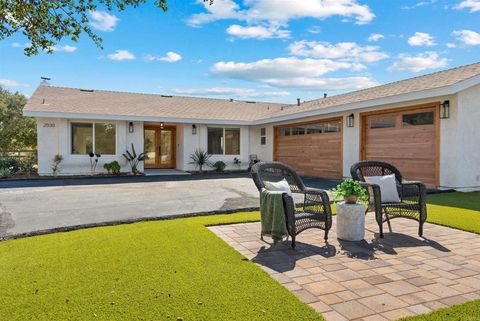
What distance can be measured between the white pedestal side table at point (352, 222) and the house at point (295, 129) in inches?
239

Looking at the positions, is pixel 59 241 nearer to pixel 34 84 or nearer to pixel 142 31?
pixel 142 31

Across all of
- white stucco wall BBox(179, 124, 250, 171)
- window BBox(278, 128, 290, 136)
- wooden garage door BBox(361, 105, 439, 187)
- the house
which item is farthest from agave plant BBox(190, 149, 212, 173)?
wooden garage door BBox(361, 105, 439, 187)

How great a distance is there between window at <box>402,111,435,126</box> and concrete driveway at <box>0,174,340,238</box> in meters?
5.16

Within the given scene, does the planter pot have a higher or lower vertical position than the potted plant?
lower

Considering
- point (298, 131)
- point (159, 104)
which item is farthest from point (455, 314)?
point (159, 104)

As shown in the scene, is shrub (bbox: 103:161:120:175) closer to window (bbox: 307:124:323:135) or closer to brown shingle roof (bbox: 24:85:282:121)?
brown shingle roof (bbox: 24:85:282:121)

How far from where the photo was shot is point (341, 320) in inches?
98.3

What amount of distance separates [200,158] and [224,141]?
1.76 m

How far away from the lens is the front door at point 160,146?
17.7 meters

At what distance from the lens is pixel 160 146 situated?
17922 millimetres

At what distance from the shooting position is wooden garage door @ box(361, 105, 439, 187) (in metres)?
9.60

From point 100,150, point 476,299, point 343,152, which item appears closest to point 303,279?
point 476,299

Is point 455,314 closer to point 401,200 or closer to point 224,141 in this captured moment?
point 401,200

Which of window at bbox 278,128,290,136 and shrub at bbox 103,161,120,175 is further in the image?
window at bbox 278,128,290,136
